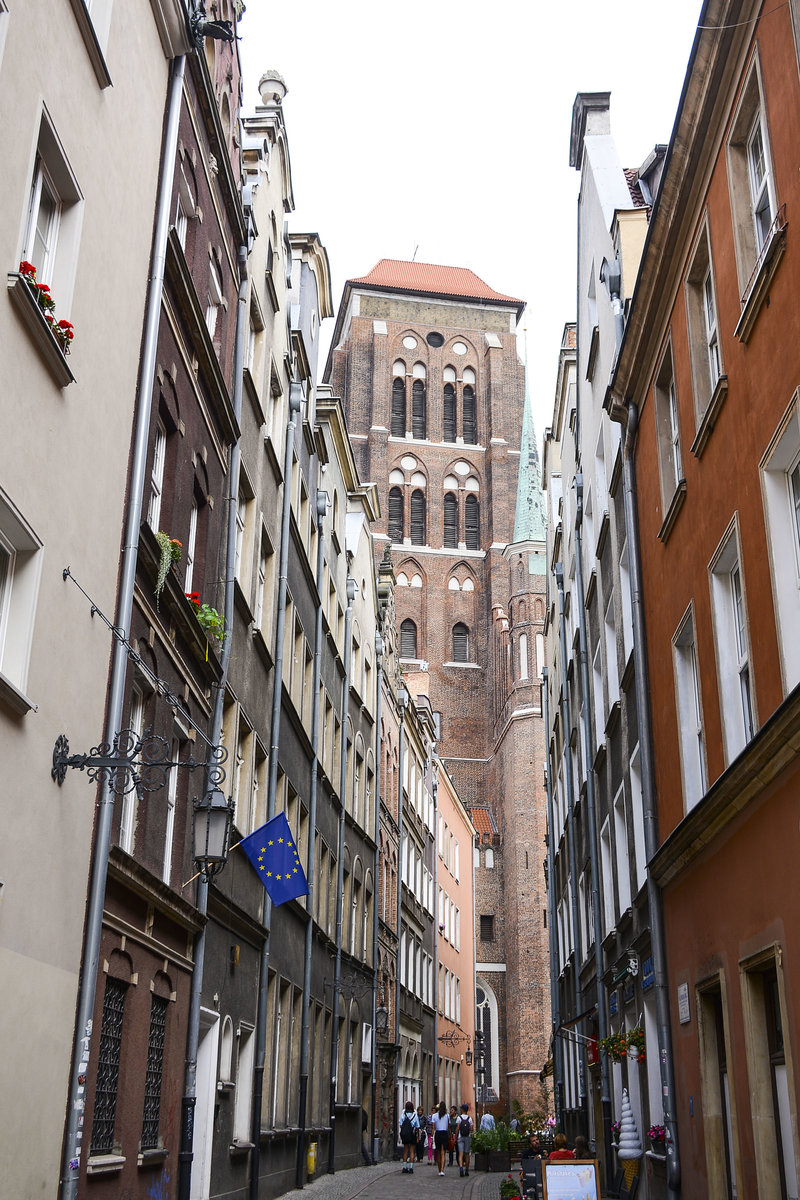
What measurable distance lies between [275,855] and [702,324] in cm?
776

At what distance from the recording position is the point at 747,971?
1027 centimetres

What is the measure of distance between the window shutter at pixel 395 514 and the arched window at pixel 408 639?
224 inches

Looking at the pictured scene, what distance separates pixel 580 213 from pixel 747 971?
17.6m

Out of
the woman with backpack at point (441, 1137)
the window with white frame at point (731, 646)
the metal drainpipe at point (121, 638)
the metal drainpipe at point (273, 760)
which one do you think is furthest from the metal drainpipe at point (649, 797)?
the woman with backpack at point (441, 1137)

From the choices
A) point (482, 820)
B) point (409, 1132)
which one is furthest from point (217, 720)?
Answer: point (482, 820)

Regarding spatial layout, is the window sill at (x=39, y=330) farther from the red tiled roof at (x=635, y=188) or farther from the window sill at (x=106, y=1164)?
the red tiled roof at (x=635, y=188)

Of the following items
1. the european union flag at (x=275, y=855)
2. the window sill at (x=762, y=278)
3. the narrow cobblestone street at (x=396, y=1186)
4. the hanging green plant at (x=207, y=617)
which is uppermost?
the window sill at (x=762, y=278)

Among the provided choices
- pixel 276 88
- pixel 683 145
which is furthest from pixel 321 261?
pixel 683 145

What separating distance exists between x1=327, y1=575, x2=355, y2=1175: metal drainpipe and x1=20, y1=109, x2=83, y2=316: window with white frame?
1837cm

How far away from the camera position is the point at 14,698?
839 centimetres

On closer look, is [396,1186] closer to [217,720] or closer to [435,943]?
[217,720]

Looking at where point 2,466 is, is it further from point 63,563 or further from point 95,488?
point 95,488

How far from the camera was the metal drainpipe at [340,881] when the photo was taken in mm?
25164

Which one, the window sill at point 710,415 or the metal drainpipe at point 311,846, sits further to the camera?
the metal drainpipe at point 311,846
